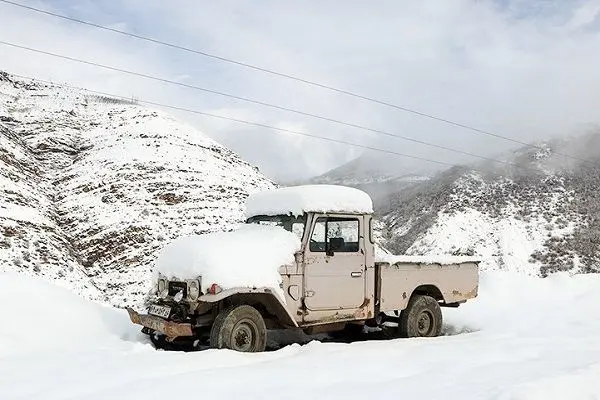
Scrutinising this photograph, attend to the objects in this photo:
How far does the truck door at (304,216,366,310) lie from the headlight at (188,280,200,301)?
1.64 metres

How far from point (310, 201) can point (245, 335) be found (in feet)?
7.11

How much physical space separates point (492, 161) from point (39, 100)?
3603cm

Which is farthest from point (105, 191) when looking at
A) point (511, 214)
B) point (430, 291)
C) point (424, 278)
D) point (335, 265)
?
point (511, 214)

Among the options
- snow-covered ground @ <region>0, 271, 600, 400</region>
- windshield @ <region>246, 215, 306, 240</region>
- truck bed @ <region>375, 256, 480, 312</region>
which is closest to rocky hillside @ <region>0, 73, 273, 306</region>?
snow-covered ground @ <region>0, 271, 600, 400</region>

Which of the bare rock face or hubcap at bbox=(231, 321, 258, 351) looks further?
the bare rock face

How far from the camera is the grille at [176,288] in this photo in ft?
23.2

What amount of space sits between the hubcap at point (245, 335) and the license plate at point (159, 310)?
0.93 m

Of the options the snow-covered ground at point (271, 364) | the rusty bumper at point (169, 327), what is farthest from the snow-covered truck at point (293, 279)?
the snow-covered ground at point (271, 364)

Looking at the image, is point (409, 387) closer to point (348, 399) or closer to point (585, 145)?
point (348, 399)

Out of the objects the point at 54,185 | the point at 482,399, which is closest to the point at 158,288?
the point at 482,399

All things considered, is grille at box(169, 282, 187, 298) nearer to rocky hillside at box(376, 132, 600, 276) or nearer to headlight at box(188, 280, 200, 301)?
headlight at box(188, 280, 200, 301)

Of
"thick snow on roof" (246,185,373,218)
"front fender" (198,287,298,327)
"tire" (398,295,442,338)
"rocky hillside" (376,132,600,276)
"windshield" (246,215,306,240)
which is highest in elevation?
"rocky hillside" (376,132,600,276)

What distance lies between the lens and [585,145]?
46.4 metres

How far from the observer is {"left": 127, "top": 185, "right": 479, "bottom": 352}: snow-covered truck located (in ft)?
22.8
